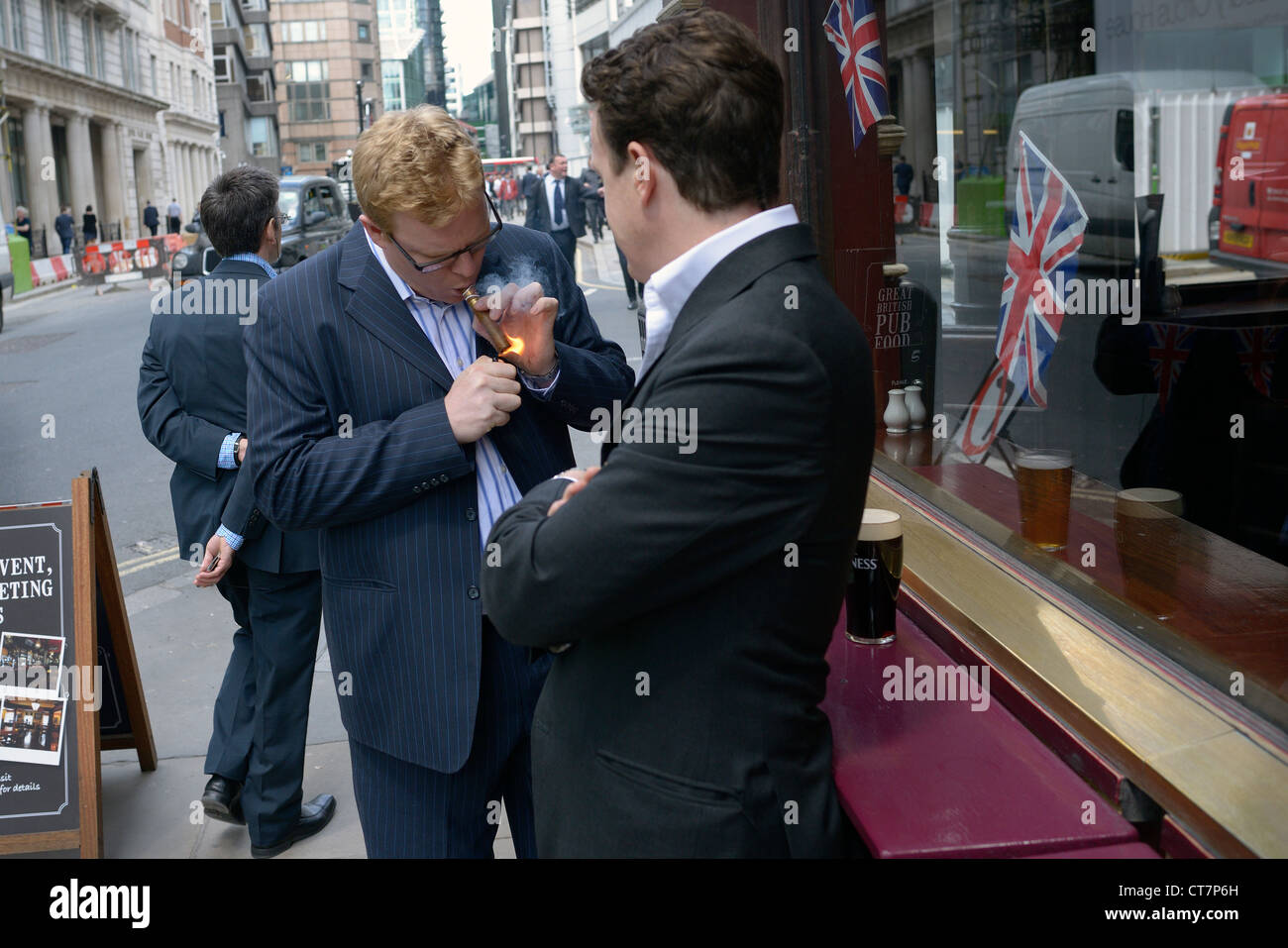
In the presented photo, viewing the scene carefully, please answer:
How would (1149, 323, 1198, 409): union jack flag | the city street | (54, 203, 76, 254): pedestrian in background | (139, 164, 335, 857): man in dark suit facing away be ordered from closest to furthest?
(139, 164, 335, 857): man in dark suit facing away
the city street
(1149, 323, 1198, 409): union jack flag
(54, 203, 76, 254): pedestrian in background

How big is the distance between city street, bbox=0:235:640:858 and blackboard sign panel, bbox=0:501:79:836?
1.32 feet

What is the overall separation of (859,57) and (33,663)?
3.38m

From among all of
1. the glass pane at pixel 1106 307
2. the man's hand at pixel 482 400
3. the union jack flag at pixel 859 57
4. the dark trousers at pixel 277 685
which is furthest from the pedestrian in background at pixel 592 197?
Result: the man's hand at pixel 482 400

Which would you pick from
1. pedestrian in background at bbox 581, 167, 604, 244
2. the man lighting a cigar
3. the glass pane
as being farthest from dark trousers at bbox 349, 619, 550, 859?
pedestrian in background at bbox 581, 167, 604, 244

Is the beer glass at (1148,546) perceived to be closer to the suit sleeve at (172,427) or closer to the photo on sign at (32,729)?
the suit sleeve at (172,427)

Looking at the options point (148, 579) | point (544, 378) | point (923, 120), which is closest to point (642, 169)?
point (544, 378)

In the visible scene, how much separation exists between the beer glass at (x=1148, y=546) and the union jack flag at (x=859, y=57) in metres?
1.95

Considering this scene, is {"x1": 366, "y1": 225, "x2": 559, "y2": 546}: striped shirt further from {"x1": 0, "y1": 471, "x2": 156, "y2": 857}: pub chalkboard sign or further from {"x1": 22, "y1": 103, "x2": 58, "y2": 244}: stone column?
{"x1": 22, "y1": 103, "x2": 58, "y2": 244}: stone column

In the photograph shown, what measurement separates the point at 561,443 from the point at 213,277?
5.81 ft

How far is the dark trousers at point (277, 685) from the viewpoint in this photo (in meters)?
3.65

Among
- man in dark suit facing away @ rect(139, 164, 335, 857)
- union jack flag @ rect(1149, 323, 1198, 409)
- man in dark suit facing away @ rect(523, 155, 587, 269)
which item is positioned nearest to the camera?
man in dark suit facing away @ rect(139, 164, 335, 857)

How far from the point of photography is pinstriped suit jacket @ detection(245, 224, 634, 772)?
2.19 m
